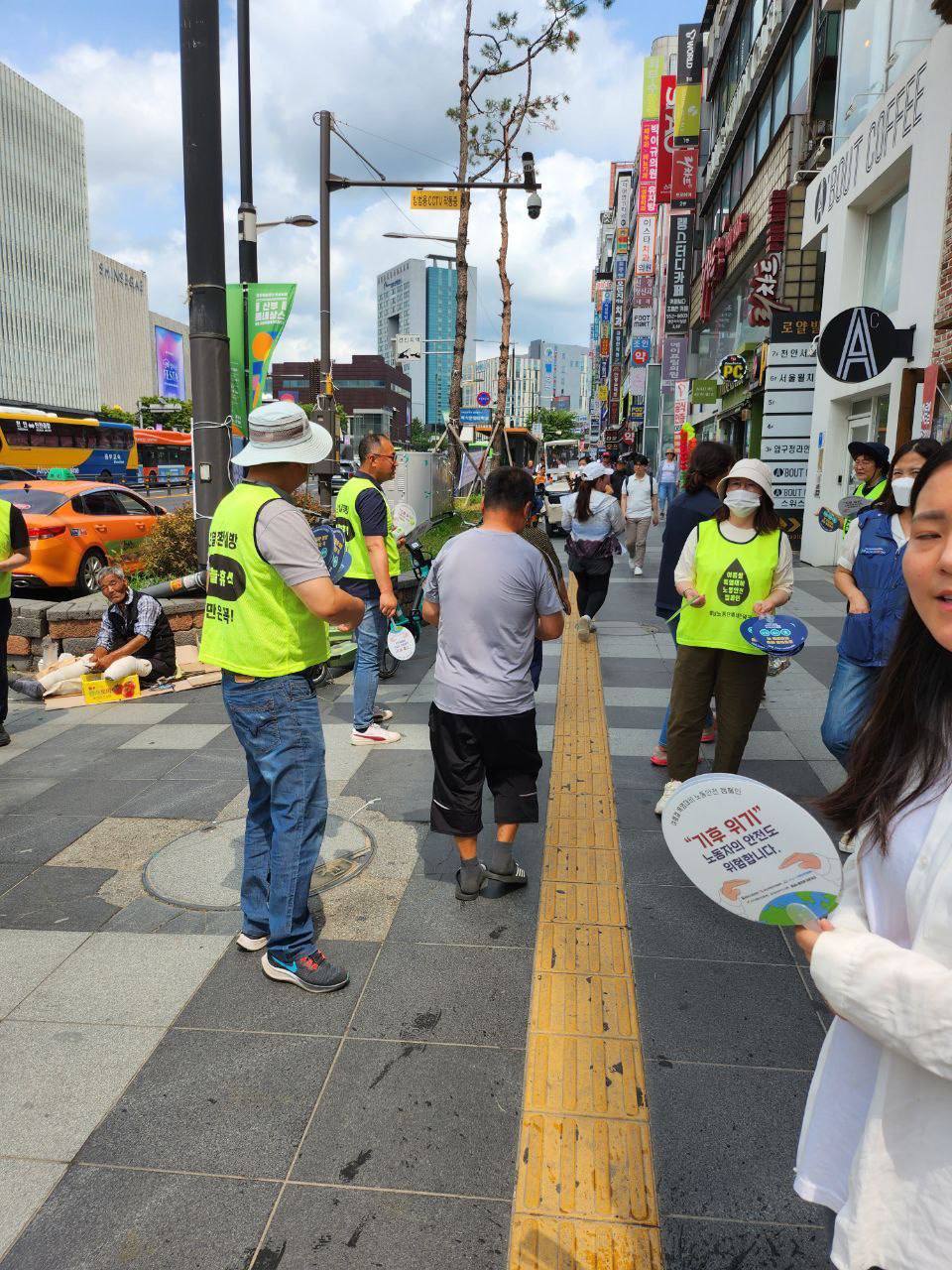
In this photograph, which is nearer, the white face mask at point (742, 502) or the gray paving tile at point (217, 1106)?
the gray paving tile at point (217, 1106)

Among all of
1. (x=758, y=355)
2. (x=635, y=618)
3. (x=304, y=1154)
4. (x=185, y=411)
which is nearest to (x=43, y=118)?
(x=185, y=411)

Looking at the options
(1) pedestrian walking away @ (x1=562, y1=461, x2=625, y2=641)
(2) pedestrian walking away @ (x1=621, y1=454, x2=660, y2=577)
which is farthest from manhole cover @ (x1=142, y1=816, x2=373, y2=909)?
(2) pedestrian walking away @ (x1=621, y1=454, x2=660, y2=577)

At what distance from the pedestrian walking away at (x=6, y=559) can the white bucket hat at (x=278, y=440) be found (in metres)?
3.74

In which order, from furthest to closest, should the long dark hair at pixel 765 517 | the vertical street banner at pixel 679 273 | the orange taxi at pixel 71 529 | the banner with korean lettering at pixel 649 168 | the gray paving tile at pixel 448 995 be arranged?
1. the banner with korean lettering at pixel 649 168
2. the vertical street banner at pixel 679 273
3. the orange taxi at pixel 71 529
4. the long dark hair at pixel 765 517
5. the gray paving tile at pixel 448 995

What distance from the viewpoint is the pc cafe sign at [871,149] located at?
9.56m

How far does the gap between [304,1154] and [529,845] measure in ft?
6.67

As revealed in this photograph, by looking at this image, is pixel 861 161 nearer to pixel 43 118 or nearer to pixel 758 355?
pixel 758 355

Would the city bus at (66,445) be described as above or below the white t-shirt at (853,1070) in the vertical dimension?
above

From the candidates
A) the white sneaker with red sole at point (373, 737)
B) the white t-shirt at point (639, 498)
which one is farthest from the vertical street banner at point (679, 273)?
the white sneaker with red sole at point (373, 737)

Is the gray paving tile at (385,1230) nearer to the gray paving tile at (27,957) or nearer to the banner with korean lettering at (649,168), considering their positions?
the gray paving tile at (27,957)

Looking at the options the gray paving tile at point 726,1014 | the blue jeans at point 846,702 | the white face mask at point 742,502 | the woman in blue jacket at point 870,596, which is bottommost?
the gray paving tile at point 726,1014

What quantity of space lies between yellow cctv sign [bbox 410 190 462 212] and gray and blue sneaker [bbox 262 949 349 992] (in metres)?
14.6

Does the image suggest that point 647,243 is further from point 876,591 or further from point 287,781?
point 287,781

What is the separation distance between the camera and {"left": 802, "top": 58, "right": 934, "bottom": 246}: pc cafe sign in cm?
956
